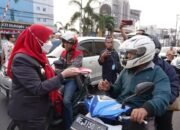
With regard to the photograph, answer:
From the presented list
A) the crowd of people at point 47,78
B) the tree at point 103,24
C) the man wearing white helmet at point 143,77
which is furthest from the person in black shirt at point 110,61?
the tree at point 103,24

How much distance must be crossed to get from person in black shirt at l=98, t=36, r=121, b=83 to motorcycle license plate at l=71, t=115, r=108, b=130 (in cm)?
369

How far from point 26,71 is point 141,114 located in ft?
3.53

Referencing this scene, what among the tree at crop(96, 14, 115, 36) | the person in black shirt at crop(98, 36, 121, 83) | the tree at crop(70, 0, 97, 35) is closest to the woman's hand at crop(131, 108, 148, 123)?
the person in black shirt at crop(98, 36, 121, 83)

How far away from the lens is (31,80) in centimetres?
262

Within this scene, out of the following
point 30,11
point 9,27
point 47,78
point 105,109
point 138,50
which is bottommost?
point 105,109

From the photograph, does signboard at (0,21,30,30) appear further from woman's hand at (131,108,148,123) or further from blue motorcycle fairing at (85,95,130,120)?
woman's hand at (131,108,148,123)

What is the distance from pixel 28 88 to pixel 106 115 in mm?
792

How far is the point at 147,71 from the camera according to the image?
8.45 ft

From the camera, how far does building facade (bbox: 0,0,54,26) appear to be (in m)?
31.6

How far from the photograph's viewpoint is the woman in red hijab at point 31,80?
2.63 m

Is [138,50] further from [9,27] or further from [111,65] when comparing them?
[9,27]

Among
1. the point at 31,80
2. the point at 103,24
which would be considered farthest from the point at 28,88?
the point at 103,24

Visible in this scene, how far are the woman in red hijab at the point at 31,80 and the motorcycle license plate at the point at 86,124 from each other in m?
0.44

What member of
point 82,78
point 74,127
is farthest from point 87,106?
point 82,78
